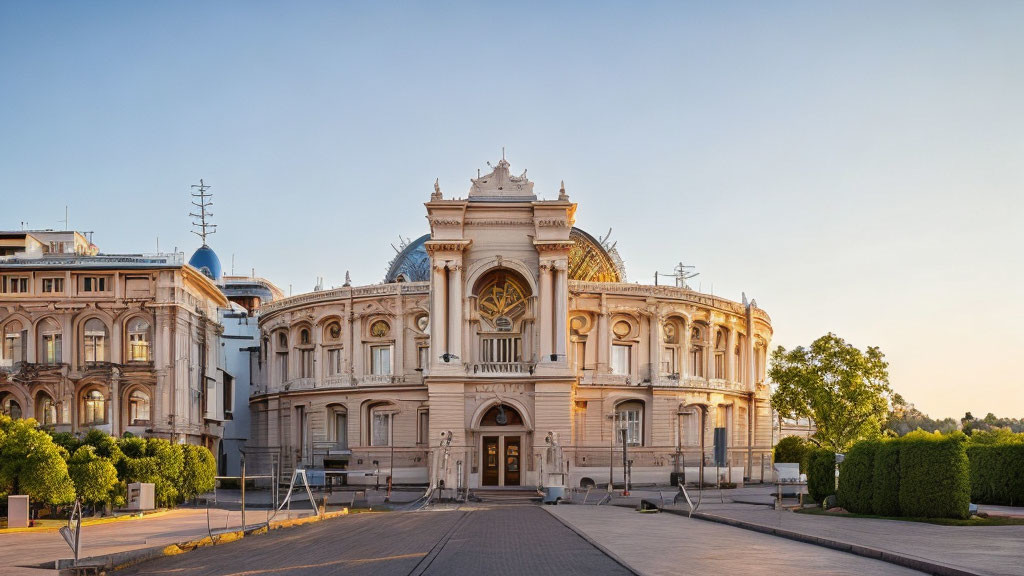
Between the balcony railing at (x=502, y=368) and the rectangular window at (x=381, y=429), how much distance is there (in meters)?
13.6

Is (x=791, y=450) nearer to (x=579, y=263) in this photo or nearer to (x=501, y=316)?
(x=579, y=263)

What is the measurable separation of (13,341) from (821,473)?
164ft

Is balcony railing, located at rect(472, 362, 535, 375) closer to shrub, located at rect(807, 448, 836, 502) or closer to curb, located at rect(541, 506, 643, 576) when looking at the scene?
shrub, located at rect(807, 448, 836, 502)

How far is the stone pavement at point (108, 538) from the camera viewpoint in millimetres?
24489

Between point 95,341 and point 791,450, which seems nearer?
point 95,341

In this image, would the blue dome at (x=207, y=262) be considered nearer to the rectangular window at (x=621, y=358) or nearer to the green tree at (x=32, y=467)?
the rectangular window at (x=621, y=358)

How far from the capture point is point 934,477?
33469 millimetres

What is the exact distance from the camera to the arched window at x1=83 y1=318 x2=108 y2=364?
68.2 metres

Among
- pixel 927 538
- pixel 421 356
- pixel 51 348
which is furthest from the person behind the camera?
pixel 421 356

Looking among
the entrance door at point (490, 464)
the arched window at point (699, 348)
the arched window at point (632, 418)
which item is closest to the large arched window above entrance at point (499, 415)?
the entrance door at point (490, 464)

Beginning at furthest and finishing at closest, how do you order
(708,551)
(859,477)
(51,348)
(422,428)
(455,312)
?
(422,428), (51,348), (455,312), (859,477), (708,551)

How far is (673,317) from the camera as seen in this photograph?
79.3 meters

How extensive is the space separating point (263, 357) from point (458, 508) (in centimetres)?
4094

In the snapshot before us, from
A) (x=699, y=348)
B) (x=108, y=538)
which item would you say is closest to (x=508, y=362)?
(x=699, y=348)
